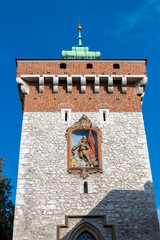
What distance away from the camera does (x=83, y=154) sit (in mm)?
14039

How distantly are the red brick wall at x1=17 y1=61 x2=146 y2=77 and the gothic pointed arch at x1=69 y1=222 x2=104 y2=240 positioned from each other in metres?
7.15

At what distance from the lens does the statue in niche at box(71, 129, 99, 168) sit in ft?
45.3

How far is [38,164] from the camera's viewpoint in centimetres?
1359

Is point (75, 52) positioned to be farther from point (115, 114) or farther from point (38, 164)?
point (38, 164)

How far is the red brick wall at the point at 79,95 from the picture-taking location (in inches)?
603

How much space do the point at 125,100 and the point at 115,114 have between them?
3.15 feet

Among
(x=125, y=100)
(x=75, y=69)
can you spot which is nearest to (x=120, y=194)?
(x=125, y=100)

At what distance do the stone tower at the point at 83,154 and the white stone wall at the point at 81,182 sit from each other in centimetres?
4

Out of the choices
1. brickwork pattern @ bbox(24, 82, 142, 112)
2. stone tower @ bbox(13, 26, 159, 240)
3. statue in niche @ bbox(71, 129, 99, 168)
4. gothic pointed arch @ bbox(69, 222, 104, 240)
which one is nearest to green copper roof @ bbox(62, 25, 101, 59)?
stone tower @ bbox(13, 26, 159, 240)

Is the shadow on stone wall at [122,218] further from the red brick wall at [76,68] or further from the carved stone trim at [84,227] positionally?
the red brick wall at [76,68]

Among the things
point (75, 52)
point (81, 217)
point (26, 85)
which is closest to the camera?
point (81, 217)

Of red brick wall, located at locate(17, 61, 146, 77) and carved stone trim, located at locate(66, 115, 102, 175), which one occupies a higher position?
red brick wall, located at locate(17, 61, 146, 77)

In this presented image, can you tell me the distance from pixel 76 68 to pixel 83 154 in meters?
4.53

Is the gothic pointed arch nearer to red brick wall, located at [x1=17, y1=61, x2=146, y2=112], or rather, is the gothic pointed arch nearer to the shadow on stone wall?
the shadow on stone wall
